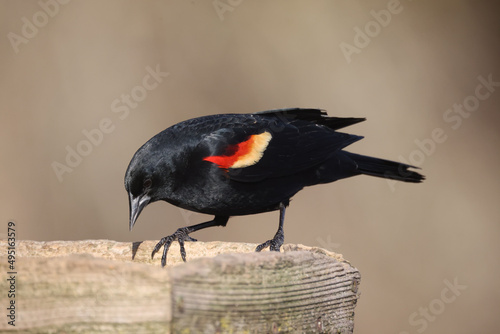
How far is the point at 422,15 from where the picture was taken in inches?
224

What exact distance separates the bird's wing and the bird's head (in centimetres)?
26

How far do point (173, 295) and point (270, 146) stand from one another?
7.05 feet

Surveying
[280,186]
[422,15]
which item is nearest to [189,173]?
[280,186]

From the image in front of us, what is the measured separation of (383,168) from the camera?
414 cm

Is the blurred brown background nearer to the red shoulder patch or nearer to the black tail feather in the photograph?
the black tail feather

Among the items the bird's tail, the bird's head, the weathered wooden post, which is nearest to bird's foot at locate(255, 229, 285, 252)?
the bird's head

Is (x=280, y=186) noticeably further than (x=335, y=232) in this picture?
No

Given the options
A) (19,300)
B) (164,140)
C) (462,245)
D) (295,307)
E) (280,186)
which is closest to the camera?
(19,300)

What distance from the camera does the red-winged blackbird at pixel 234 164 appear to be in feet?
11.3

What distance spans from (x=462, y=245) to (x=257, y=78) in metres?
2.29

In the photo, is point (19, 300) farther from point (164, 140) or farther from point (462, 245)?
point (462, 245)

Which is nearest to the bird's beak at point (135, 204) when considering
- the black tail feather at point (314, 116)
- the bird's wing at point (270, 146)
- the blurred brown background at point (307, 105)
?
the bird's wing at point (270, 146)

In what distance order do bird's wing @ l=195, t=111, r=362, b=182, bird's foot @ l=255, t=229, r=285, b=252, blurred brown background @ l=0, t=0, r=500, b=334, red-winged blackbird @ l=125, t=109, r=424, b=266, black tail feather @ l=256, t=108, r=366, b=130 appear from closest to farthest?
1. bird's foot @ l=255, t=229, r=285, b=252
2. red-winged blackbird @ l=125, t=109, r=424, b=266
3. bird's wing @ l=195, t=111, r=362, b=182
4. black tail feather @ l=256, t=108, r=366, b=130
5. blurred brown background @ l=0, t=0, r=500, b=334

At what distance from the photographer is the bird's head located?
3.34m
